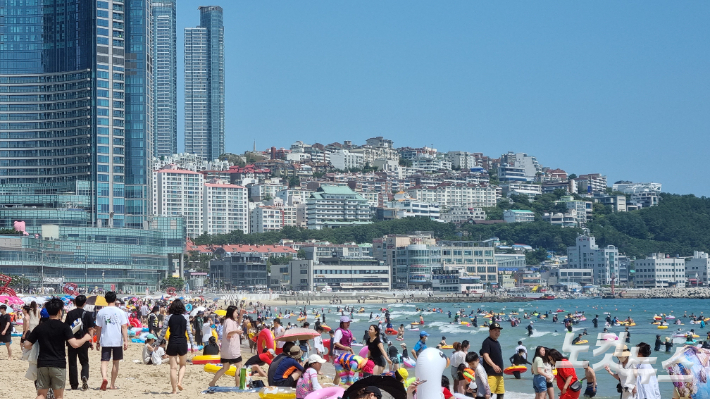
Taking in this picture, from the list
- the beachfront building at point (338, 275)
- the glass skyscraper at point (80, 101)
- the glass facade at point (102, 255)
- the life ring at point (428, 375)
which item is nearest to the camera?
the life ring at point (428, 375)

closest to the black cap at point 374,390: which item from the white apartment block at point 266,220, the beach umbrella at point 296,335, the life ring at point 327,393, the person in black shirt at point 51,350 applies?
the life ring at point 327,393

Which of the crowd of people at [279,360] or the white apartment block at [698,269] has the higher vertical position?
the crowd of people at [279,360]

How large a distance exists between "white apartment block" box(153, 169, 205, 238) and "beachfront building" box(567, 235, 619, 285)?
266 ft

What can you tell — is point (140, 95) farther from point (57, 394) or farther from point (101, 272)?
point (57, 394)

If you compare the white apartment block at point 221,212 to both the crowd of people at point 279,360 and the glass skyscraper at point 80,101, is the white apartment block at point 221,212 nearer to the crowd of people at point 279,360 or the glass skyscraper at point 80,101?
the glass skyscraper at point 80,101

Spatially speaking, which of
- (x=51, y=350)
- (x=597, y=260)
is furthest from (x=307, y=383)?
(x=597, y=260)

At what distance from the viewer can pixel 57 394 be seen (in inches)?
468

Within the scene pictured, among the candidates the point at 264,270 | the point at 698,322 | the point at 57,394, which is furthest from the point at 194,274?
the point at 57,394

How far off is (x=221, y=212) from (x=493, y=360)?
186636 millimetres

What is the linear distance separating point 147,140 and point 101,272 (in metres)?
19.1

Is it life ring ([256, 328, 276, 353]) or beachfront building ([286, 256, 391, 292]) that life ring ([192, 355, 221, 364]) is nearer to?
life ring ([256, 328, 276, 353])

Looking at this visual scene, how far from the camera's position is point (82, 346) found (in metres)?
14.4

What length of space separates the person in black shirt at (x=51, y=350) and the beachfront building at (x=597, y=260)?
180 meters

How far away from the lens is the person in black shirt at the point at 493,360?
14070 millimetres
